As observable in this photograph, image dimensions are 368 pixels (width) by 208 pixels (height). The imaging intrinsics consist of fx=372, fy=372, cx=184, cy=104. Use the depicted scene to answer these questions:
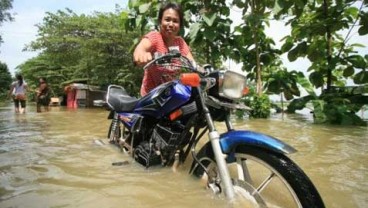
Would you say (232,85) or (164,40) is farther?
(164,40)

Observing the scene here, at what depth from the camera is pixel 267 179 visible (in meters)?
2.14

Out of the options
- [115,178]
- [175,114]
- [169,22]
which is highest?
[169,22]

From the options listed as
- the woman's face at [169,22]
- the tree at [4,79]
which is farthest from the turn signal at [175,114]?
the tree at [4,79]

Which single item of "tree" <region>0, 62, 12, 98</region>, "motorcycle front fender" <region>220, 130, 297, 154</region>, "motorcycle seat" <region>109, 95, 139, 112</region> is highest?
"tree" <region>0, 62, 12, 98</region>

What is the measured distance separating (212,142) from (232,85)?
0.41m

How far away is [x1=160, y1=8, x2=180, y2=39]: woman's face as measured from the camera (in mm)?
3436

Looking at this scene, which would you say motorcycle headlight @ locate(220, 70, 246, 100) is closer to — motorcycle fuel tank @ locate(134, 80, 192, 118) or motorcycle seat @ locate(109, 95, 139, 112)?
motorcycle fuel tank @ locate(134, 80, 192, 118)

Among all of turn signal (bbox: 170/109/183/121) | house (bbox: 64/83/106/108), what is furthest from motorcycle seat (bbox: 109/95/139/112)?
house (bbox: 64/83/106/108)

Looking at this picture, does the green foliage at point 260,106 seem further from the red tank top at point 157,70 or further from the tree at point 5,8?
the tree at point 5,8

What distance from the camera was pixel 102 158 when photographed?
12.8ft

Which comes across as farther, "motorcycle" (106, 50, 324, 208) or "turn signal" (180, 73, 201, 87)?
"turn signal" (180, 73, 201, 87)

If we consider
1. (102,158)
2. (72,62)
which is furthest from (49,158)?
(72,62)

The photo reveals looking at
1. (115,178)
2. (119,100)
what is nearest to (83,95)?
(119,100)

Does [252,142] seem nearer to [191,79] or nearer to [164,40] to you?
[191,79]
